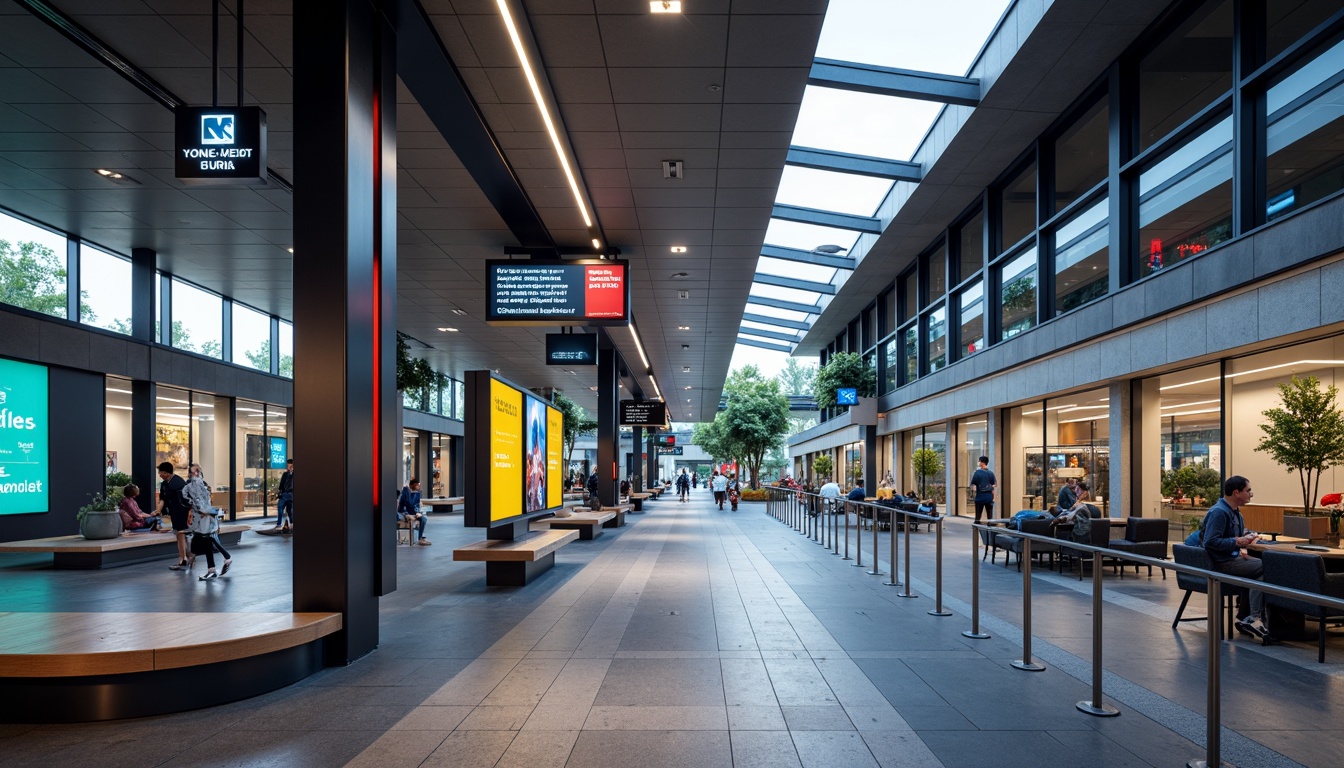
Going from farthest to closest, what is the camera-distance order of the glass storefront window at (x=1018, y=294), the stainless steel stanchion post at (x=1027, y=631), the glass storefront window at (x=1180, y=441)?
the glass storefront window at (x=1018, y=294) → the glass storefront window at (x=1180, y=441) → the stainless steel stanchion post at (x=1027, y=631)

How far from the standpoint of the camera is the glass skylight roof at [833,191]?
17620 mm

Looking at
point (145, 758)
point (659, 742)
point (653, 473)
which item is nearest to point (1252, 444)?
point (659, 742)

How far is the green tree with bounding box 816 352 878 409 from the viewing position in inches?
1128

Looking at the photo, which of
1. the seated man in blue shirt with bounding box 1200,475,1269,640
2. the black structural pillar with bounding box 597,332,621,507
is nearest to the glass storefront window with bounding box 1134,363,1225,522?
the seated man in blue shirt with bounding box 1200,475,1269,640

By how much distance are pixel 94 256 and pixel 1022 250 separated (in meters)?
17.8

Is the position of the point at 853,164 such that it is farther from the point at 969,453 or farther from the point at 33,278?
the point at 33,278

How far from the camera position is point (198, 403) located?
19750mm

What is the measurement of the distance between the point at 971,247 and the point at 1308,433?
11684mm

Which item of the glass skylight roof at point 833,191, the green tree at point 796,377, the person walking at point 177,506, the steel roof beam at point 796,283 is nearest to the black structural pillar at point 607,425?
the steel roof beam at point 796,283

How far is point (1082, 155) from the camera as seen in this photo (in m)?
14.4

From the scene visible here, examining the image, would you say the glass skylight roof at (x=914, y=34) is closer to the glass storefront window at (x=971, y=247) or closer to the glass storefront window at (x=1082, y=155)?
the glass storefront window at (x=1082, y=155)

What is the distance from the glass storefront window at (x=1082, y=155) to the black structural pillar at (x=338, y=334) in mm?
12089

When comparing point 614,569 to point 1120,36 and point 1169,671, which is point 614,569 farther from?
point 1120,36

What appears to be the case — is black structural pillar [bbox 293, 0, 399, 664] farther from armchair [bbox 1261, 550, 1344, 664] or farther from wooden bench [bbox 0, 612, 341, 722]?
armchair [bbox 1261, 550, 1344, 664]
